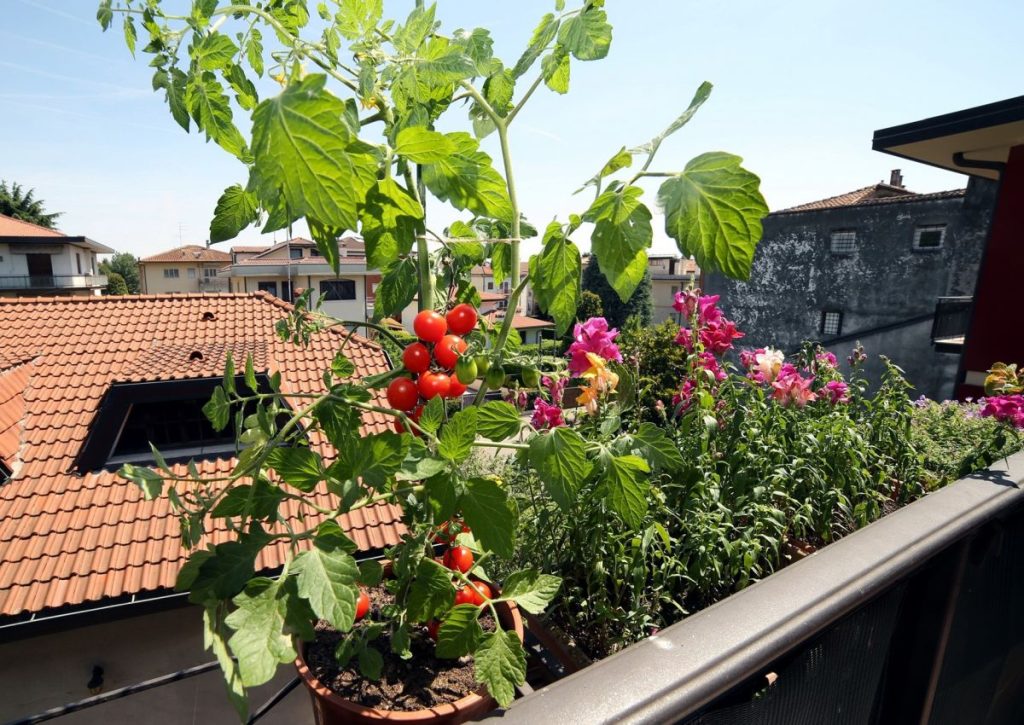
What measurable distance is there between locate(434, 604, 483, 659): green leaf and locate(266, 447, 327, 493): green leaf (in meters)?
0.27

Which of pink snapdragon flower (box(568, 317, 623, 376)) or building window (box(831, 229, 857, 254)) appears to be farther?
building window (box(831, 229, 857, 254))

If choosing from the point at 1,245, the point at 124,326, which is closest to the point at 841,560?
the point at 124,326

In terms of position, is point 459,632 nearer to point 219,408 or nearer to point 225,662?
point 225,662

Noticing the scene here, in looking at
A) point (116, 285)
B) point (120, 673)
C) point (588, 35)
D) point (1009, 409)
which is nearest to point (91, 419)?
point (120, 673)

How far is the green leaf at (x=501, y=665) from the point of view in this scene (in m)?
0.68

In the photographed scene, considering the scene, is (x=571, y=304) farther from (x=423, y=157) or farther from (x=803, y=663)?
(x=803, y=663)

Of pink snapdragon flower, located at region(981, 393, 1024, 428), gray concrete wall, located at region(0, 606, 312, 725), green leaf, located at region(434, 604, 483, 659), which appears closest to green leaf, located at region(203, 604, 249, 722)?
green leaf, located at region(434, 604, 483, 659)

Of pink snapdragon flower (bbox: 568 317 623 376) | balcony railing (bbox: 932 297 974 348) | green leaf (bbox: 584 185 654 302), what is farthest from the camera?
balcony railing (bbox: 932 297 974 348)

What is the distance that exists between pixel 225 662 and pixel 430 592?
0.27 meters

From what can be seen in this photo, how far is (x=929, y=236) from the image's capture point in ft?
44.1

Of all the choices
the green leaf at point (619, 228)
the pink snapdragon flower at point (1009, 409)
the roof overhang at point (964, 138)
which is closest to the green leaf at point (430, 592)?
the green leaf at point (619, 228)

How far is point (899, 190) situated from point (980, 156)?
13131 millimetres

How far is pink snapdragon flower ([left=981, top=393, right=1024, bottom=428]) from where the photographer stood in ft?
6.69

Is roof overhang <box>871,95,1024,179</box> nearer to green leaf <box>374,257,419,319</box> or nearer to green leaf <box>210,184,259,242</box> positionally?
green leaf <box>374,257,419,319</box>
